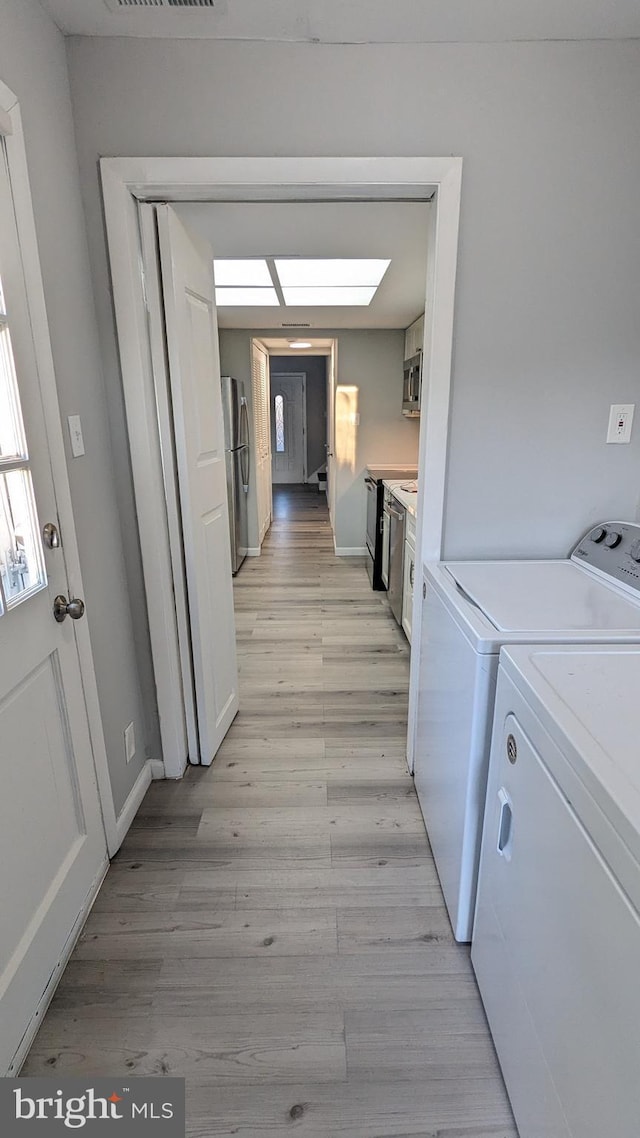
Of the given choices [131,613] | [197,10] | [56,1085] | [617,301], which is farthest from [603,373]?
[56,1085]

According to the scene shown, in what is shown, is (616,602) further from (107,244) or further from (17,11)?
(17,11)

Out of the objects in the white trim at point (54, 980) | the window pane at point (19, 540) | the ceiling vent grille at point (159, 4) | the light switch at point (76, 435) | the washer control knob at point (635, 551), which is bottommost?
the white trim at point (54, 980)

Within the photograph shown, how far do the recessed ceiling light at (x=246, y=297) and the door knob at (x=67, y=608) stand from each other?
8.30 ft

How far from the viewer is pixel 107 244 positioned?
5.26 feet

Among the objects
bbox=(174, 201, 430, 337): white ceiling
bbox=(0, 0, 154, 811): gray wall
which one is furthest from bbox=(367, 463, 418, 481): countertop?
bbox=(0, 0, 154, 811): gray wall

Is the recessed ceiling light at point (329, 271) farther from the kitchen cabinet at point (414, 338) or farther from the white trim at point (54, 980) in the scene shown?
the white trim at point (54, 980)

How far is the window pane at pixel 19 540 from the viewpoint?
1.19 meters

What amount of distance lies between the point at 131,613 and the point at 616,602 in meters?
1.58

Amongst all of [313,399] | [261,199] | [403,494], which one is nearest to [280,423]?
[313,399]

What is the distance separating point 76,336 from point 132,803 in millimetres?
1568

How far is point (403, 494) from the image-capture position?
3.45 metres

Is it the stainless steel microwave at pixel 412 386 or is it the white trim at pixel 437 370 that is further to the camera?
the stainless steel microwave at pixel 412 386

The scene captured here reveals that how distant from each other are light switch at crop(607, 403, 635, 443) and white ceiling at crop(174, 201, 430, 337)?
0.93 metres

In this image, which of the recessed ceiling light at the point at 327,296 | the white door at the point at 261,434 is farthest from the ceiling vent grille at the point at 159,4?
the white door at the point at 261,434
